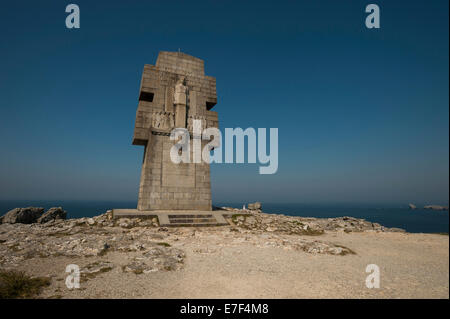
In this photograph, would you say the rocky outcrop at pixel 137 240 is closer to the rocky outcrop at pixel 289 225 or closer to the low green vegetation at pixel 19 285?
the rocky outcrop at pixel 289 225

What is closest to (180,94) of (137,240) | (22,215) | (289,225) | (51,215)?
(137,240)

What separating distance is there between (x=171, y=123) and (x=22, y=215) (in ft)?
40.3

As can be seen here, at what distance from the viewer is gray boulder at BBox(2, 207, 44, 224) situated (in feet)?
53.7

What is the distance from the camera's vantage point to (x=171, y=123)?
20.0m

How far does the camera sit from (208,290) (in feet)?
20.8

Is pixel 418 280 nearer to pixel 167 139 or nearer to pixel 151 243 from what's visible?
pixel 151 243

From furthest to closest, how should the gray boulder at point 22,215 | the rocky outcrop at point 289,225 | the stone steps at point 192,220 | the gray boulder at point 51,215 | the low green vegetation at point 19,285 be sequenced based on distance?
the gray boulder at point 51,215 < the gray boulder at point 22,215 < the rocky outcrop at point 289,225 < the stone steps at point 192,220 < the low green vegetation at point 19,285

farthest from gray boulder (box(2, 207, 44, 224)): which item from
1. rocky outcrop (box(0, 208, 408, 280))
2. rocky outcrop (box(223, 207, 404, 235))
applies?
rocky outcrop (box(223, 207, 404, 235))

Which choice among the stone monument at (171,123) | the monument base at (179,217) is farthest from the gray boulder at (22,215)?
the stone monument at (171,123)

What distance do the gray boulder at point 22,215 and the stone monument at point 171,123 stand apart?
7.55 meters

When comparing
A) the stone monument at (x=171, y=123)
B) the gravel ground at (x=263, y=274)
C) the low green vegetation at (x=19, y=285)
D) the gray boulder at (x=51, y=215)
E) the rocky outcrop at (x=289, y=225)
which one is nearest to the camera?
the low green vegetation at (x=19, y=285)

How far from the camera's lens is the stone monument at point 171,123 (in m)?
18.7

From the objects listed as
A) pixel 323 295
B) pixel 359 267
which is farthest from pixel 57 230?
pixel 359 267
